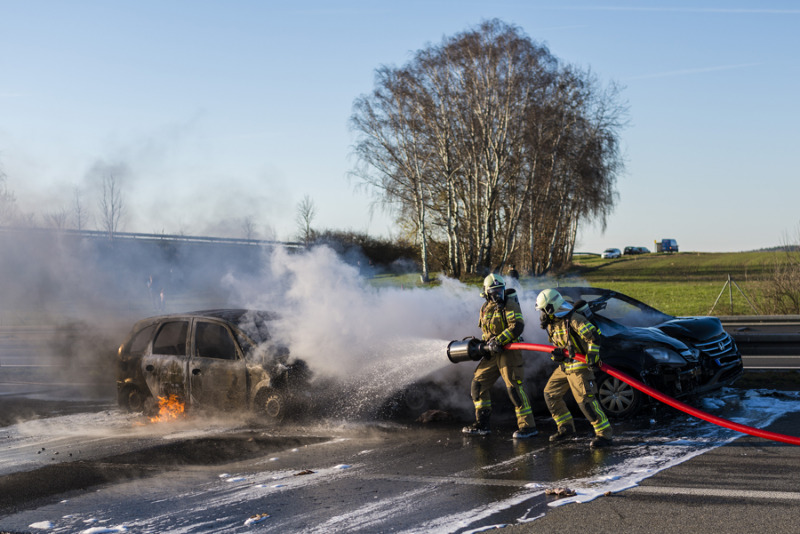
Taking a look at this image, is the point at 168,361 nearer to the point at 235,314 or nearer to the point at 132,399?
the point at 132,399

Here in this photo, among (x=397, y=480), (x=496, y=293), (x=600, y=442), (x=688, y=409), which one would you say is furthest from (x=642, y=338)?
(x=397, y=480)

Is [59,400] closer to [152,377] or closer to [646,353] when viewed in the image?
[152,377]

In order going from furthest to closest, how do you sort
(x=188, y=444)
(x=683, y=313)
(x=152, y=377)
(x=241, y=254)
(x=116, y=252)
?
(x=683, y=313)
(x=116, y=252)
(x=241, y=254)
(x=152, y=377)
(x=188, y=444)

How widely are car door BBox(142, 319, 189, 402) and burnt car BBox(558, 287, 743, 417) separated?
5283mm

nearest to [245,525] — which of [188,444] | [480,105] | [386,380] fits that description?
[188,444]

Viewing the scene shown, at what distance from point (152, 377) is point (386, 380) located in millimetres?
3362

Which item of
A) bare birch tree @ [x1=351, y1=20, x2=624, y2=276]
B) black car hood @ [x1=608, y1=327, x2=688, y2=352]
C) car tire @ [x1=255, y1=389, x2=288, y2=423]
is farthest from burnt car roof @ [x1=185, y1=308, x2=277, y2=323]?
bare birch tree @ [x1=351, y1=20, x2=624, y2=276]

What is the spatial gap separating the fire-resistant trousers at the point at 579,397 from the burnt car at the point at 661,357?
86 centimetres

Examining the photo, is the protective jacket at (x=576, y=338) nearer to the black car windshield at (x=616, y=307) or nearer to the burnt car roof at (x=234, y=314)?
the black car windshield at (x=616, y=307)

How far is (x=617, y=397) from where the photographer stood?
8.76m

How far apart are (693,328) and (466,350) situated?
10.9ft

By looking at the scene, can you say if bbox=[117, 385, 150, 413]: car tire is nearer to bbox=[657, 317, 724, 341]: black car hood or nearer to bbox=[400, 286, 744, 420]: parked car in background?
bbox=[400, 286, 744, 420]: parked car in background

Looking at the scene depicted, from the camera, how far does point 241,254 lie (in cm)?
1566

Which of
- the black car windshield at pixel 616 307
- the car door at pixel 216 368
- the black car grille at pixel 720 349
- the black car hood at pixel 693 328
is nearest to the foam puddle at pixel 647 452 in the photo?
the black car grille at pixel 720 349
